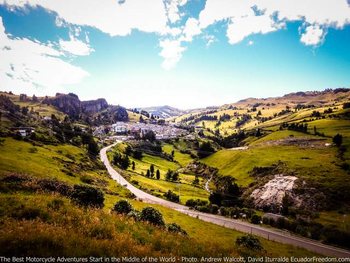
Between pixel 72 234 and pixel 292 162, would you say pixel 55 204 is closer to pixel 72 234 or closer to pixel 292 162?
pixel 72 234

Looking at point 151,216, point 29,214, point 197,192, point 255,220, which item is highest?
point 29,214

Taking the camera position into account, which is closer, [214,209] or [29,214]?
[29,214]

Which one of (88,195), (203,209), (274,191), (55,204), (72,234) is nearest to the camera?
(72,234)

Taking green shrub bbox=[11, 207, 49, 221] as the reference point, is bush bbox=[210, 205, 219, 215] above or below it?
below

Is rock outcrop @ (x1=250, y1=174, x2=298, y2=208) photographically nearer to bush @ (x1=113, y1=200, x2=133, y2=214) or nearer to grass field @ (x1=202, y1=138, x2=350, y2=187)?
grass field @ (x1=202, y1=138, x2=350, y2=187)

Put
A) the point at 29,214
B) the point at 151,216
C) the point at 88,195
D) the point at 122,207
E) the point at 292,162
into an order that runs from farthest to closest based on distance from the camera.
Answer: the point at 292,162 < the point at 122,207 < the point at 151,216 < the point at 88,195 < the point at 29,214

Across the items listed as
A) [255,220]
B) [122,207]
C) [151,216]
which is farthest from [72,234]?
[255,220]

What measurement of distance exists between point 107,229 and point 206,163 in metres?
173

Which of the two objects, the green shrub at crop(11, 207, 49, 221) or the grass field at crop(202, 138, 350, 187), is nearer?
the green shrub at crop(11, 207, 49, 221)

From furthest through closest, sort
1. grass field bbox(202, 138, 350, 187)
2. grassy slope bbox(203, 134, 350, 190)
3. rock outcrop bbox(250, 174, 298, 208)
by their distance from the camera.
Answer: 1. grassy slope bbox(203, 134, 350, 190)
2. grass field bbox(202, 138, 350, 187)
3. rock outcrop bbox(250, 174, 298, 208)

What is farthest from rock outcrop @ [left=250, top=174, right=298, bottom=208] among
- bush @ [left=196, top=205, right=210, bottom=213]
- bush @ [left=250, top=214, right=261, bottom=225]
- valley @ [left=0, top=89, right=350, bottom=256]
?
bush @ [left=196, top=205, right=210, bottom=213]

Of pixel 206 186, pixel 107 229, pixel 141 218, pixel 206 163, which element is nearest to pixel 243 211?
pixel 206 186

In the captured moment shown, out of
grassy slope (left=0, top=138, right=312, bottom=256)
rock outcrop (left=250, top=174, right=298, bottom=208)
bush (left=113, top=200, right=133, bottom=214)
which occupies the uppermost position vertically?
grassy slope (left=0, top=138, right=312, bottom=256)

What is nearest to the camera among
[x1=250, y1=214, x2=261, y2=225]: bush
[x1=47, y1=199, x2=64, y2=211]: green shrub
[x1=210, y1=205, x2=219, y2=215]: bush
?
→ [x1=47, y1=199, x2=64, y2=211]: green shrub
